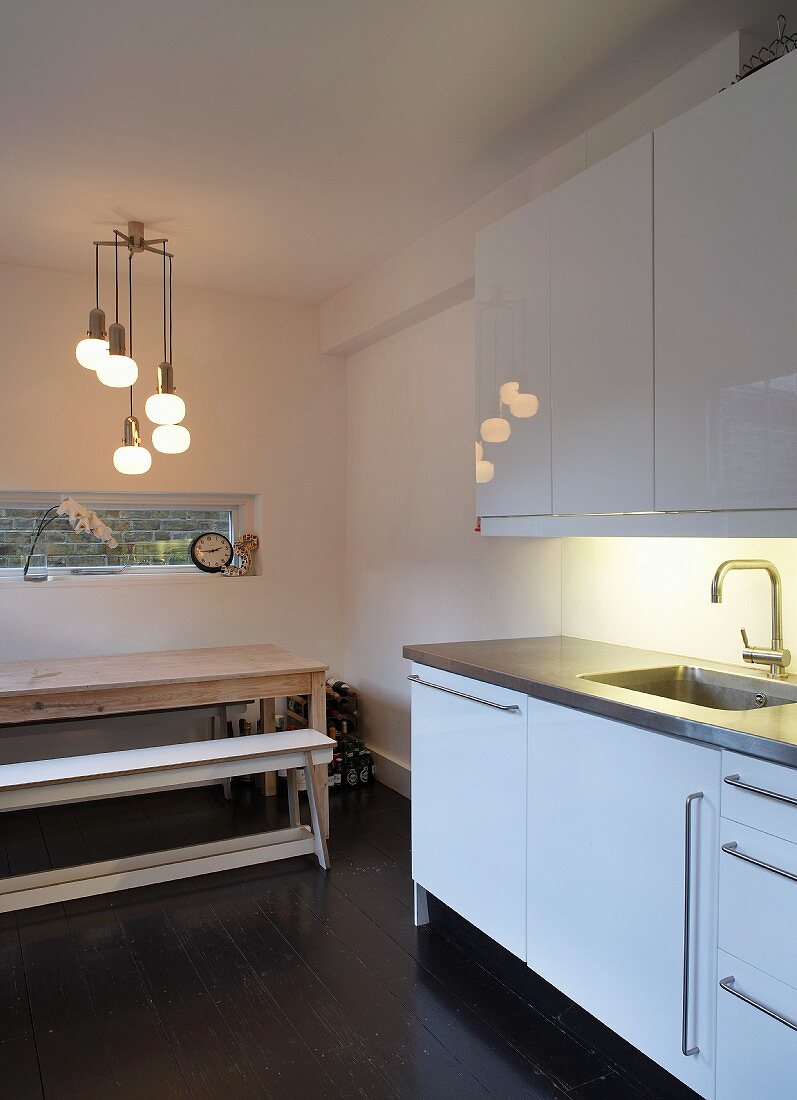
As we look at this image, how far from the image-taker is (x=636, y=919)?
1.85 metres

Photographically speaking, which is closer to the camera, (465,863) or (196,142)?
(465,863)

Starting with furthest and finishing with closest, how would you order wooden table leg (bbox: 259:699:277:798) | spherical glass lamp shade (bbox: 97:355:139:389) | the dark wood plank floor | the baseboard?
the baseboard, wooden table leg (bbox: 259:699:277:798), spherical glass lamp shade (bbox: 97:355:139:389), the dark wood plank floor

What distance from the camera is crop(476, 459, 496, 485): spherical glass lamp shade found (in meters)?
2.80

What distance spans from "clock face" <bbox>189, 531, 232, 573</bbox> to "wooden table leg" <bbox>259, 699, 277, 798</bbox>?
0.89 m

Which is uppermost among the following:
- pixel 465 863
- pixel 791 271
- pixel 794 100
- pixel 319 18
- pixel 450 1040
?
pixel 319 18

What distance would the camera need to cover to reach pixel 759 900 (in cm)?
156

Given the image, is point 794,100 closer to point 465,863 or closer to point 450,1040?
point 465,863

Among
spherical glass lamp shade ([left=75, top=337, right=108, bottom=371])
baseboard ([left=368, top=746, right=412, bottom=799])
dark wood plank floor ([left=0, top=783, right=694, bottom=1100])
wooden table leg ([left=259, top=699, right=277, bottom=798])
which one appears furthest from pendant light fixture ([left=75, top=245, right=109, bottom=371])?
baseboard ([left=368, top=746, right=412, bottom=799])

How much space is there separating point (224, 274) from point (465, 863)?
3076 millimetres

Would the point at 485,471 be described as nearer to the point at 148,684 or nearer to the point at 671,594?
the point at 671,594

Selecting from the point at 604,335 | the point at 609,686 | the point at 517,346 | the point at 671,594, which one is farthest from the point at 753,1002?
the point at 517,346

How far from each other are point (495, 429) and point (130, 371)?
1330 millimetres

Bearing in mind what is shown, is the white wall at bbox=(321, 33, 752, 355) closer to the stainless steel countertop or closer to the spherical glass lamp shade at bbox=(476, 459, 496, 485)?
the spherical glass lamp shade at bbox=(476, 459, 496, 485)

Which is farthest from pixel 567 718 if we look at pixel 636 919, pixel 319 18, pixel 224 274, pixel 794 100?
pixel 224 274
